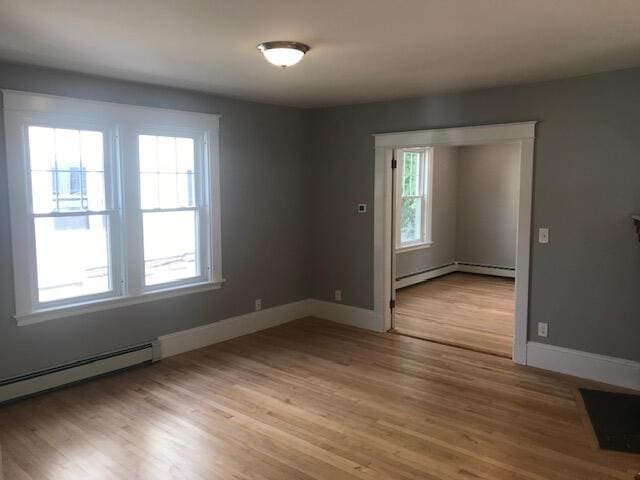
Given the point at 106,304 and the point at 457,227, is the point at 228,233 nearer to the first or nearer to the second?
the point at 106,304

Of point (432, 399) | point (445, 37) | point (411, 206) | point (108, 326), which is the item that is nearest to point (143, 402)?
point (108, 326)

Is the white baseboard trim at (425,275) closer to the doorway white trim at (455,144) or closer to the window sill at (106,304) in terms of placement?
the doorway white trim at (455,144)

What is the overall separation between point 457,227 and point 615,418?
18.7 feet

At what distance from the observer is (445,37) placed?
2.91 m

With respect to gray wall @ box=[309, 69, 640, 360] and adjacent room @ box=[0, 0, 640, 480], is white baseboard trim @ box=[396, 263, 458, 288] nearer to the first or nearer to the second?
adjacent room @ box=[0, 0, 640, 480]

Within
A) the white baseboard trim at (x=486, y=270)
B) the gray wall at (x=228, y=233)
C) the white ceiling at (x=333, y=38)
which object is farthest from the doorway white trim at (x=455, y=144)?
the white baseboard trim at (x=486, y=270)

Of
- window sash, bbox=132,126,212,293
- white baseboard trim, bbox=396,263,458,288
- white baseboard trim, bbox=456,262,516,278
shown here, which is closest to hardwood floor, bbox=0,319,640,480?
window sash, bbox=132,126,212,293

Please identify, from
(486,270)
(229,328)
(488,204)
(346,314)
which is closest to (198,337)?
(229,328)

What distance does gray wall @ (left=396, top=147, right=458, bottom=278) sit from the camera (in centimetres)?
794

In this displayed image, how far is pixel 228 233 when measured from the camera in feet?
16.8

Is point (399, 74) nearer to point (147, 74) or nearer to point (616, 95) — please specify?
point (616, 95)

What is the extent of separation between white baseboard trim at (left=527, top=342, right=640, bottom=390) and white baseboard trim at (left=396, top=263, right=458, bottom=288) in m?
3.18

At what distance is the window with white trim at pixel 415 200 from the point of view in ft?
25.1

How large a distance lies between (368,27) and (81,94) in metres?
2.46
